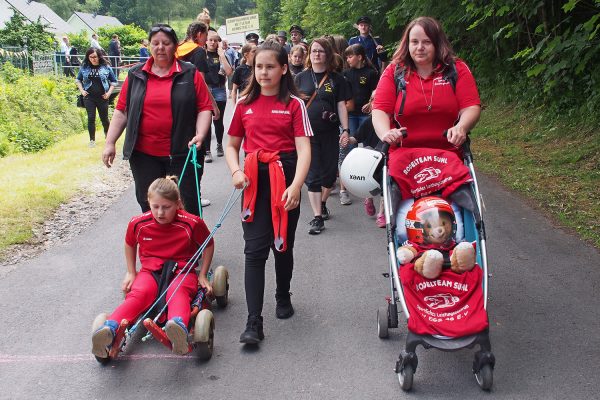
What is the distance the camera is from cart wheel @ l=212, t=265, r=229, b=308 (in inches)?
216

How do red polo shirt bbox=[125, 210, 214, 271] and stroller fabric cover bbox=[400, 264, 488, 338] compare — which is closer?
stroller fabric cover bbox=[400, 264, 488, 338]

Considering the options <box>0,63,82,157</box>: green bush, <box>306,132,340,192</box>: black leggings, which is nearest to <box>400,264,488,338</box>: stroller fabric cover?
<box>306,132,340,192</box>: black leggings

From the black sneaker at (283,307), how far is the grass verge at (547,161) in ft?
11.5

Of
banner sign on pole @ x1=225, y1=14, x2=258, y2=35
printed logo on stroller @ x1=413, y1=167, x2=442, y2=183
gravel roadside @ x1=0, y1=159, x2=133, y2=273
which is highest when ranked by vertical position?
banner sign on pole @ x1=225, y1=14, x2=258, y2=35

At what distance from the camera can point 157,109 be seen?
575 centimetres

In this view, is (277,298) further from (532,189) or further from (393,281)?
(532,189)

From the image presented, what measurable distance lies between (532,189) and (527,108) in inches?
210

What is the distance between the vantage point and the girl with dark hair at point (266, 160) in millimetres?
4832

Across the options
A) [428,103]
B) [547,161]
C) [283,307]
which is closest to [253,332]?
[283,307]

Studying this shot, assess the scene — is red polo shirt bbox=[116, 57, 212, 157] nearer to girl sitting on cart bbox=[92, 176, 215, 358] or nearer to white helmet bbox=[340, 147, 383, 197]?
girl sitting on cart bbox=[92, 176, 215, 358]

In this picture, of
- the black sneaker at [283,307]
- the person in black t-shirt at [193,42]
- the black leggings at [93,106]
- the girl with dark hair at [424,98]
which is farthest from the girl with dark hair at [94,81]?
the girl with dark hair at [424,98]

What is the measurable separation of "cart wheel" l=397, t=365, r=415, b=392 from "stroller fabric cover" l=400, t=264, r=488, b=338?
0.24m

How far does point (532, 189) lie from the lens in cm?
939

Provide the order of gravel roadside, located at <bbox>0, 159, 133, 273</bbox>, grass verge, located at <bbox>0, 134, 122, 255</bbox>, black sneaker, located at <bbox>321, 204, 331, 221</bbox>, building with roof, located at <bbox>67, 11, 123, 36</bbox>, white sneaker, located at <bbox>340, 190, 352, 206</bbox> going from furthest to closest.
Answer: building with roof, located at <bbox>67, 11, 123, 36</bbox> → white sneaker, located at <bbox>340, 190, 352, 206</bbox> → black sneaker, located at <bbox>321, 204, 331, 221</bbox> → grass verge, located at <bbox>0, 134, 122, 255</bbox> → gravel roadside, located at <bbox>0, 159, 133, 273</bbox>
